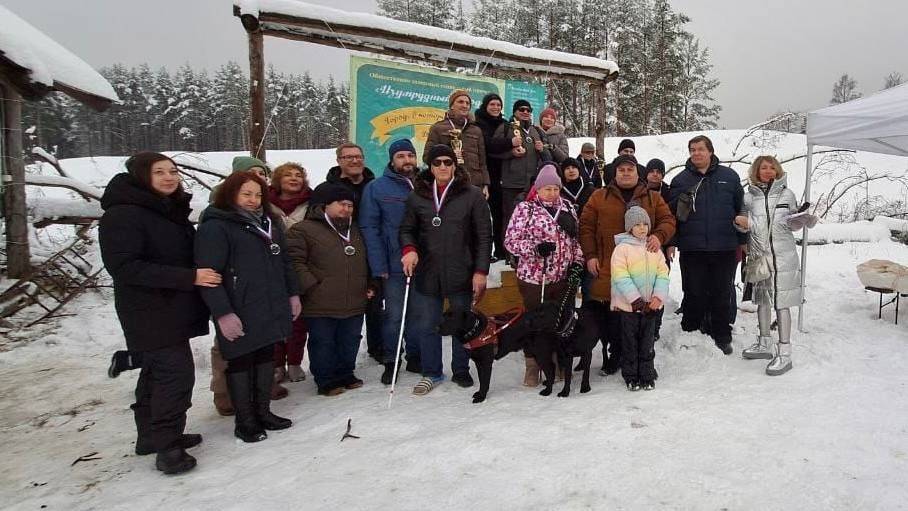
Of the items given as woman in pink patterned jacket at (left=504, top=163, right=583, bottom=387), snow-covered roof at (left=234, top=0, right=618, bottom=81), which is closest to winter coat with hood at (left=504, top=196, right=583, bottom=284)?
woman in pink patterned jacket at (left=504, top=163, right=583, bottom=387)

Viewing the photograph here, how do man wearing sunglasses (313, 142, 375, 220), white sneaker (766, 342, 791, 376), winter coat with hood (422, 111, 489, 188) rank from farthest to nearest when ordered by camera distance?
1. winter coat with hood (422, 111, 489, 188)
2. man wearing sunglasses (313, 142, 375, 220)
3. white sneaker (766, 342, 791, 376)

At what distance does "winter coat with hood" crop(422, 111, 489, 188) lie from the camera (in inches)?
198

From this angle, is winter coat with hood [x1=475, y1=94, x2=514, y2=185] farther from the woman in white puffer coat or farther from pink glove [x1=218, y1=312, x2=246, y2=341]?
pink glove [x1=218, y1=312, x2=246, y2=341]

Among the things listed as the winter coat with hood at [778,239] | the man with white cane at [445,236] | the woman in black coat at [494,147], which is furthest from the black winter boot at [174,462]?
the winter coat with hood at [778,239]

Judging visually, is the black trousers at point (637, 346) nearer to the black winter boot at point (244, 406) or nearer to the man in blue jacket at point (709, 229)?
the man in blue jacket at point (709, 229)

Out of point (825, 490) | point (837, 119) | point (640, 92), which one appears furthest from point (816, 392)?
point (640, 92)

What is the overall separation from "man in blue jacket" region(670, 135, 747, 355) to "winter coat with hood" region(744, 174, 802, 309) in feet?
0.85

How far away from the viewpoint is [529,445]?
2.89 m

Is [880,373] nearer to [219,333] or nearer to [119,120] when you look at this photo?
[219,333]

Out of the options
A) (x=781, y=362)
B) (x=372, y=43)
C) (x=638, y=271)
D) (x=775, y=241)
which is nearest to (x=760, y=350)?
(x=781, y=362)

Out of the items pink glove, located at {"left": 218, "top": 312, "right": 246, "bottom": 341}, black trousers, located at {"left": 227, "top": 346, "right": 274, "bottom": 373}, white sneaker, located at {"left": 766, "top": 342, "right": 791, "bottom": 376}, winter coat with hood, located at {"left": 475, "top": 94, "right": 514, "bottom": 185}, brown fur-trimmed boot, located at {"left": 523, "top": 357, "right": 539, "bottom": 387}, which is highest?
winter coat with hood, located at {"left": 475, "top": 94, "right": 514, "bottom": 185}

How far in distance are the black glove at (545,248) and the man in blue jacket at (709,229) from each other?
147cm

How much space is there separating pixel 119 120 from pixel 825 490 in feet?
203

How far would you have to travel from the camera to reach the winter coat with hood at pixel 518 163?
548cm
